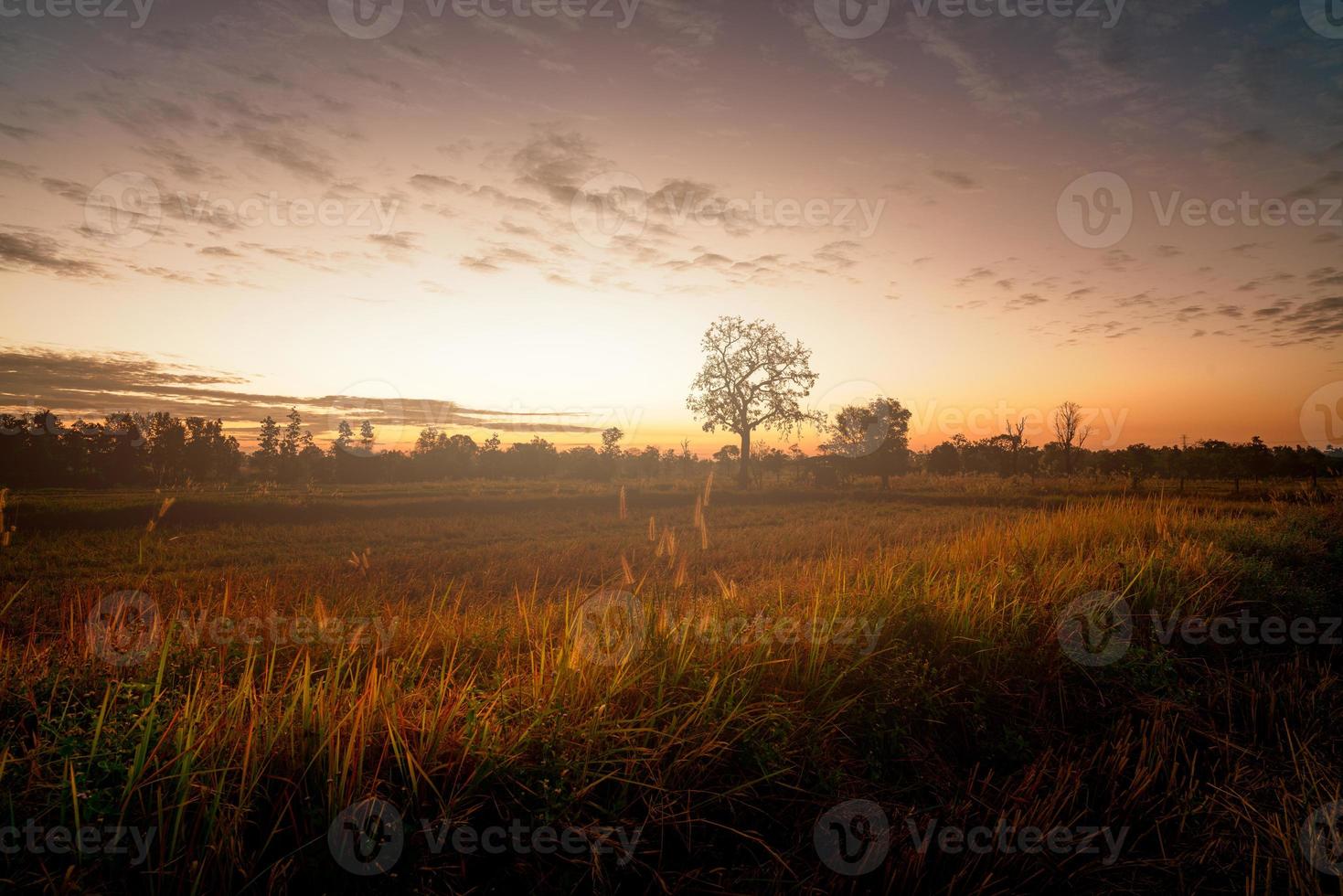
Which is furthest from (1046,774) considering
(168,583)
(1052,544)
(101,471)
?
(101,471)

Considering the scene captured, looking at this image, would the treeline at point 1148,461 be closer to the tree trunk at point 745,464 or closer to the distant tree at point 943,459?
the distant tree at point 943,459

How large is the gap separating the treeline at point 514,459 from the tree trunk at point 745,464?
1901 mm

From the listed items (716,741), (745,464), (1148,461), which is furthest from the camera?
(1148,461)

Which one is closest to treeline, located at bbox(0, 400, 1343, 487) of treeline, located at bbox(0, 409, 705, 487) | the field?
treeline, located at bbox(0, 409, 705, 487)

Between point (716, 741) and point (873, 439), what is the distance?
47.5 metres

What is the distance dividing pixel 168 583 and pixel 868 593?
32.9ft

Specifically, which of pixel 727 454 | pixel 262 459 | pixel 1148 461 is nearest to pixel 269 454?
pixel 262 459

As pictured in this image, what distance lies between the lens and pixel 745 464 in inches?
1634

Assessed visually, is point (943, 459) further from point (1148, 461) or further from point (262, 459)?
point (262, 459)

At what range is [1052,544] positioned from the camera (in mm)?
8320

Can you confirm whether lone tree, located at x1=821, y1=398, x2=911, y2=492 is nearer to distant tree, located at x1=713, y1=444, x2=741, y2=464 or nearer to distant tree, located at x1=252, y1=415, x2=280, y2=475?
distant tree, located at x1=713, y1=444, x2=741, y2=464

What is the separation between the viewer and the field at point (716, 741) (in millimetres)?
2314

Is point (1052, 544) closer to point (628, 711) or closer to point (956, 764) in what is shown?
point (956, 764)

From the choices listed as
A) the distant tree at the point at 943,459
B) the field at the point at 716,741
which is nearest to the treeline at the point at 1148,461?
the distant tree at the point at 943,459
